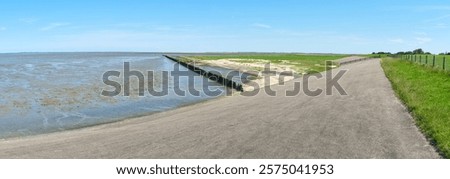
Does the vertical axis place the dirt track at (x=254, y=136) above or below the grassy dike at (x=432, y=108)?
below

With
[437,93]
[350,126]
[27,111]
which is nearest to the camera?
[350,126]

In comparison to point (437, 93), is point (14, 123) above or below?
below

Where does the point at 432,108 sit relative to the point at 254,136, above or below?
above

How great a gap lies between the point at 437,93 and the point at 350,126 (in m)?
9.08

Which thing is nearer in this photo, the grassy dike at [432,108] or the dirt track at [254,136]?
the dirt track at [254,136]

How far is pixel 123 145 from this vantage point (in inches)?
528

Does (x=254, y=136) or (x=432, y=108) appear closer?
(x=254, y=136)

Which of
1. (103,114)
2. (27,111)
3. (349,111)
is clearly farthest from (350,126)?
(27,111)

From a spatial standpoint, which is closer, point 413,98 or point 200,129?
point 200,129

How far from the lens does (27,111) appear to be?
23500 mm

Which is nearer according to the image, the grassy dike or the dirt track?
the dirt track

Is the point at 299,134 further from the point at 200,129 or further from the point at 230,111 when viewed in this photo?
the point at 230,111

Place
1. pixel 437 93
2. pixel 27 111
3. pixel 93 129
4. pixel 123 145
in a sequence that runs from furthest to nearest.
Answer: pixel 27 111
pixel 437 93
pixel 93 129
pixel 123 145

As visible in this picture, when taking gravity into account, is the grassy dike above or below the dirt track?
above
